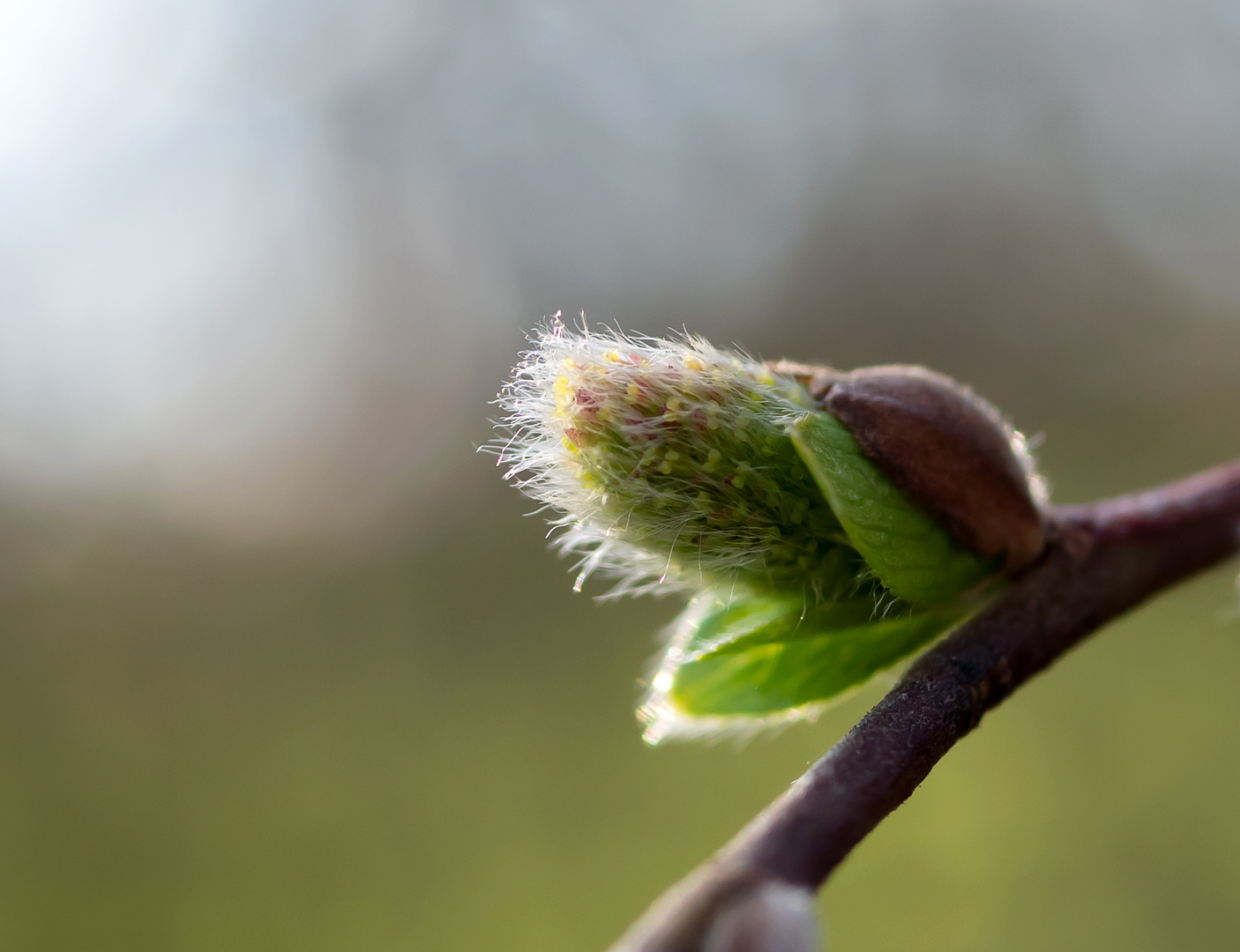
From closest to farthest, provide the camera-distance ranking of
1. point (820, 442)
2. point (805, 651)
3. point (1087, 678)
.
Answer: point (820, 442)
point (805, 651)
point (1087, 678)

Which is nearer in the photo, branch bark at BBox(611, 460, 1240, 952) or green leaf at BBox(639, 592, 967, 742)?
branch bark at BBox(611, 460, 1240, 952)

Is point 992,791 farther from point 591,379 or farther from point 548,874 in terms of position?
point 591,379

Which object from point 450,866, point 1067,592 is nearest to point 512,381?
point 1067,592

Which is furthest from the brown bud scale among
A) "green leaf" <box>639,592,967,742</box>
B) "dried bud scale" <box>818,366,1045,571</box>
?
"green leaf" <box>639,592,967,742</box>

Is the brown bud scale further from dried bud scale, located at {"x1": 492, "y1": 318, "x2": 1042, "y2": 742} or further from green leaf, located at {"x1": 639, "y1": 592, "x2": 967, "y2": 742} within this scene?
green leaf, located at {"x1": 639, "y1": 592, "x2": 967, "y2": 742}

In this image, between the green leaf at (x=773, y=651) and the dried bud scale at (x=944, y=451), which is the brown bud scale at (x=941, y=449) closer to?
the dried bud scale at (x=944, y=451)

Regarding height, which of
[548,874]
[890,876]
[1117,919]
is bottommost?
[1117,919]

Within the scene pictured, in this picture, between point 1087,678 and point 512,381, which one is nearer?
point 512,381

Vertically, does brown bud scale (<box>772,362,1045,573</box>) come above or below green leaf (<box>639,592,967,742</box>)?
above
